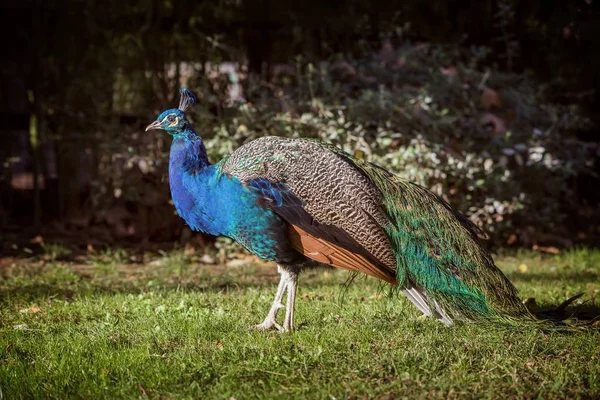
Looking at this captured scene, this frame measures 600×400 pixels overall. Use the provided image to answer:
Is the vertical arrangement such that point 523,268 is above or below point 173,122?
below

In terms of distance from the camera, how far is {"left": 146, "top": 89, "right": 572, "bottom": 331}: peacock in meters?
4.00

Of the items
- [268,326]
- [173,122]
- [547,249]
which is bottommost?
[547,249]

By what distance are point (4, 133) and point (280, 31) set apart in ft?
10.3

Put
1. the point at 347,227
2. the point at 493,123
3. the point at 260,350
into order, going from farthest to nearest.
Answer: the point at 493,123 → the point at 347,227 → the point at 260,350

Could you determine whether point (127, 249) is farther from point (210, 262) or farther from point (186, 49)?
point (186, 49)

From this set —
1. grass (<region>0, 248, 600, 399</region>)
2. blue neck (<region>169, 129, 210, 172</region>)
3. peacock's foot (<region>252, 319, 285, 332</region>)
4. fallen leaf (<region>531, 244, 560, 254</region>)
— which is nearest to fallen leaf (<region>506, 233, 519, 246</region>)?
fallen leaf (<region>531, 244, 560, 254</region>)

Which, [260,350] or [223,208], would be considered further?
[223,208]

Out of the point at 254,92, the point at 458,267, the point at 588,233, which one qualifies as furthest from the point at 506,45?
the point at 458,267

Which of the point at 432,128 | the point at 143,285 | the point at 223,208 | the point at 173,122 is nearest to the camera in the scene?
the point at 223,208

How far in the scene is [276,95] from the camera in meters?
7.36

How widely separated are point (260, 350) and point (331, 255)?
0.63 m

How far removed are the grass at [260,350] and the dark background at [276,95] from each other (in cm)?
217

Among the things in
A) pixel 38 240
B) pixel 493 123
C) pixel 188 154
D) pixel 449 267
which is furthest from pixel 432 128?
pixel 38 240

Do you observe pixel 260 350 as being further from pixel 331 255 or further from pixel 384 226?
pixel 384 226
